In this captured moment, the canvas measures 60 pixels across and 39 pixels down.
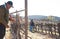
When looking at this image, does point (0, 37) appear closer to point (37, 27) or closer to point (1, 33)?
point (1, 33)

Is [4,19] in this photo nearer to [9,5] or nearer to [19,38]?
[9,5]

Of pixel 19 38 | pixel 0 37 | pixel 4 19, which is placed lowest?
pixel 19 38

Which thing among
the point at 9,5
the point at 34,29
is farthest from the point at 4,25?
the point at 34,29

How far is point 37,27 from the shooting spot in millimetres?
25594

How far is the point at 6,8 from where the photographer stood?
6.57 m

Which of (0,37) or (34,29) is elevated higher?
(0,37)

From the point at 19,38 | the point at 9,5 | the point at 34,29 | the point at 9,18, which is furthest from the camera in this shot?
the point at 34,29

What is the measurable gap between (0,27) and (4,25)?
0.12m

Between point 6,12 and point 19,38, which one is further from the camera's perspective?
point 19,38

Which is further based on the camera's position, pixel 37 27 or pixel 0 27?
pixel 37 27

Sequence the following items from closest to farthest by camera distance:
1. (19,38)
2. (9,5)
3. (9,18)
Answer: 1. (9,5)
2. (9,18)
3. (19,38)

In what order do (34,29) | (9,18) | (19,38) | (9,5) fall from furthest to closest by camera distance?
(34,29), (19,38), (9,18), (9,5)

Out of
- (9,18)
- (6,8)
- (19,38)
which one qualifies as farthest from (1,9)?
(19,38)

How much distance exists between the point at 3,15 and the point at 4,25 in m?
0.27
